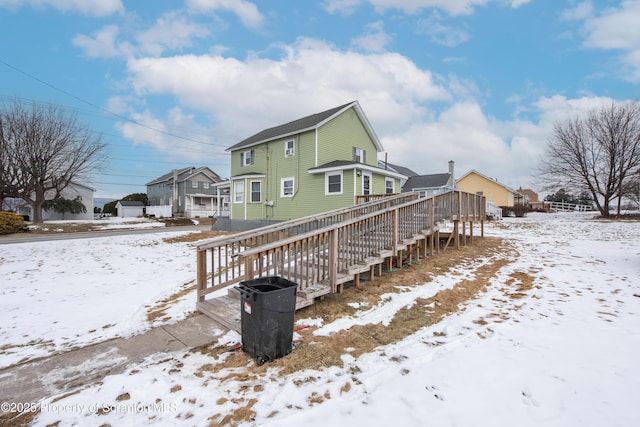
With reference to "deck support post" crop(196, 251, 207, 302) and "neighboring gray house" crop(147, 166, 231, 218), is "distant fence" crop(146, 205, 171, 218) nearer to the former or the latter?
"neighboring gray house" crop(147, 166, 231, 218)

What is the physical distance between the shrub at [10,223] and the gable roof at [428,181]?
1304 inches

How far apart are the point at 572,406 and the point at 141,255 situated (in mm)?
11329

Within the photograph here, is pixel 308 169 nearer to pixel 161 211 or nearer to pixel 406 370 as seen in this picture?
pixel 406 370

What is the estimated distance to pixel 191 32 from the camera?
13.3 metres

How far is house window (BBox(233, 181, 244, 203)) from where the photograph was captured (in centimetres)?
1965

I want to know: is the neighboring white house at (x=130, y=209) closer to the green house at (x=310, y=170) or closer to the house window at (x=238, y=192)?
the house window at (x=238, y=192)

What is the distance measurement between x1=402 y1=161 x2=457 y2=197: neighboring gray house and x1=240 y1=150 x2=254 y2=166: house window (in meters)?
16.9

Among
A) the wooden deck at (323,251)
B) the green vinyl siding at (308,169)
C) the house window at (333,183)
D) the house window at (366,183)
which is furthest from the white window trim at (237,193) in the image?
the wooden deck at (323,251)

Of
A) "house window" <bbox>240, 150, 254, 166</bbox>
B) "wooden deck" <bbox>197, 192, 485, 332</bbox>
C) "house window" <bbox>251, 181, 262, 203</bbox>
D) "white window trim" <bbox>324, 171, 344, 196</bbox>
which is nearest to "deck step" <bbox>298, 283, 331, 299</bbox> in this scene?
"wooden deck" <bbox>197, 192, 485, 332</bbox>

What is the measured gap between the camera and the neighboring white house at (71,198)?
2878 centimetres

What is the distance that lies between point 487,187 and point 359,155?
83.1 feet

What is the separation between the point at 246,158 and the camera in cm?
2019

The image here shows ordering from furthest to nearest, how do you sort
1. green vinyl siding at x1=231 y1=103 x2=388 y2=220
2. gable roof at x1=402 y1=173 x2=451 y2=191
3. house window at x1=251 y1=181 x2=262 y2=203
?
gable roof at x1=402 y1=173 x2=451 y2=191, house window at x1=251 y1=181 x2=262 y2=203, green vinyl siding at x1=231 y1=103 x2=388 y2=220

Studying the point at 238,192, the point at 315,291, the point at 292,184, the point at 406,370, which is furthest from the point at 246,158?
the point at 406,370
